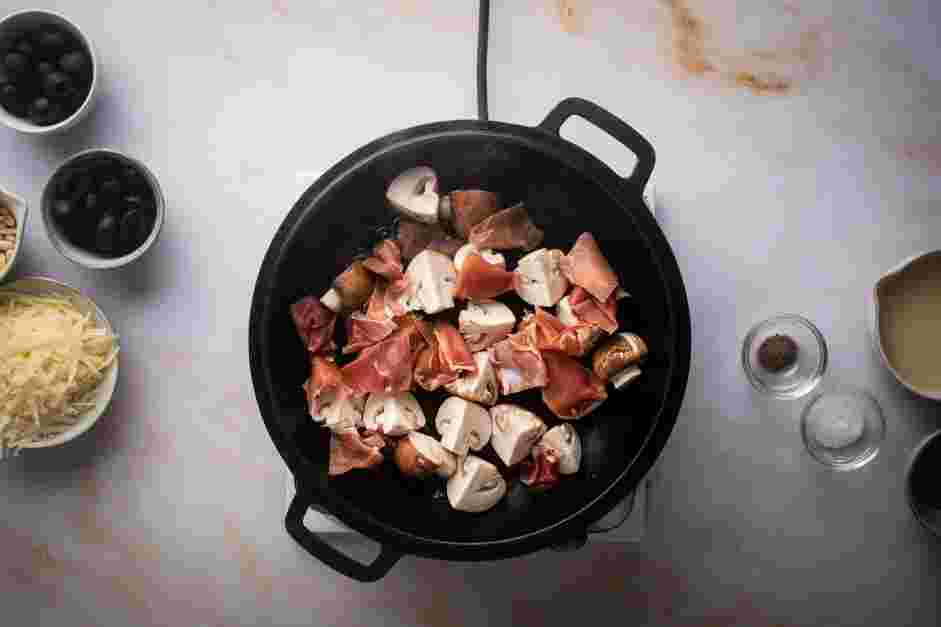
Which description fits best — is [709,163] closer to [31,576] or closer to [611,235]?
[611,235]

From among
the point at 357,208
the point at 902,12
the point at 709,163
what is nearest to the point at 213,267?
the point at 357,208

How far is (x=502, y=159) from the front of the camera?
0.97m

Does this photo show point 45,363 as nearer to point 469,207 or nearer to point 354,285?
point 354,285

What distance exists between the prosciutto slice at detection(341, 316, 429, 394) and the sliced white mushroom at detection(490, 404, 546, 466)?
0.11 m

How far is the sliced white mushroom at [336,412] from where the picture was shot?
98cm

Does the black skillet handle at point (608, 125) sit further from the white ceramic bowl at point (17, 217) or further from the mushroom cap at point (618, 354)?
the white ceramic bowl at point (17, 217)

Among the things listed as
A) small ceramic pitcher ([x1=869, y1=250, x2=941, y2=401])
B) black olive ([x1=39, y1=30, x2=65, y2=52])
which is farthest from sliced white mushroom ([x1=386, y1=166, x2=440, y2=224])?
small ceramic pitcher ([x1=869, y1=250, x2=941, y2=401])

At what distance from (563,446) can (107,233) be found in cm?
57

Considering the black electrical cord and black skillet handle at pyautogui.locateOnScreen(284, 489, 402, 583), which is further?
the black electrical cord

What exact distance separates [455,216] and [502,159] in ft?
0.28

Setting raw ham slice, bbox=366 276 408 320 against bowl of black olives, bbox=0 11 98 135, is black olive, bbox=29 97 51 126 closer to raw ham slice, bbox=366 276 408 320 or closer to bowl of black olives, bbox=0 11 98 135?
bowl of black olives, bbox=0 11 98 135

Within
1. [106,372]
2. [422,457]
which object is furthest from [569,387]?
[106,372]

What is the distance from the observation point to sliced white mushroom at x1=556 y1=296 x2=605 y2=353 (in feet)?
3.22

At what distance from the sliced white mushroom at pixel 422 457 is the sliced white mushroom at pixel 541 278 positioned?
195 millimetres
